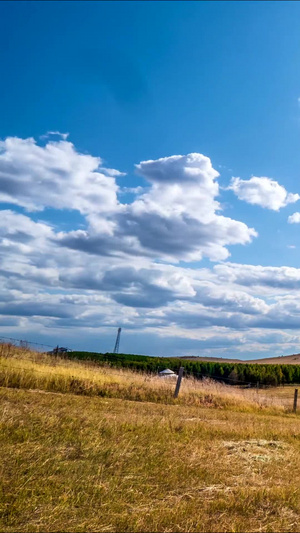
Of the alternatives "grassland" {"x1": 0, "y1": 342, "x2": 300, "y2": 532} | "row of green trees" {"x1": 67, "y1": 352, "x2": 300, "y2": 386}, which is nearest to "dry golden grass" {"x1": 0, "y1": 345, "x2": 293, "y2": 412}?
"grassland" {"x1": 0, "y1": 342, "x2": 300, "y2": 532}

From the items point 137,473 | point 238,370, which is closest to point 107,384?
point 137,473

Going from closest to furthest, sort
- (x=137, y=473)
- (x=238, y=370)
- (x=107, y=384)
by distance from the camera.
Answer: (x=137, y=473) < (x=107, y=384) < (x=238, y=370)

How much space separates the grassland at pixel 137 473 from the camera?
503 centimetres

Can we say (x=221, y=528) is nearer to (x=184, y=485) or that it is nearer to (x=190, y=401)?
(x=184, y=485)

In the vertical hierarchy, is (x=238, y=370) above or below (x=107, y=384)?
below

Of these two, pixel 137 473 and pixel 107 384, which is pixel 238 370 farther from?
pixel 137 473

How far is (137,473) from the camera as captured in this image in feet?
21.8

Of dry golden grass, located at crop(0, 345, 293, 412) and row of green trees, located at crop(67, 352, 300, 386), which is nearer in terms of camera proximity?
dry golden grass, located at crop(0, 345, 293, 412)

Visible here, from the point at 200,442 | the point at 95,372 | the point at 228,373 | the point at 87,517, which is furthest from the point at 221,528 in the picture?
the point at 228,373

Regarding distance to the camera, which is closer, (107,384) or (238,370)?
(107,384)

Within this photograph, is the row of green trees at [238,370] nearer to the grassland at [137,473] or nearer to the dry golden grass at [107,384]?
the dry golden grass at [107,384]

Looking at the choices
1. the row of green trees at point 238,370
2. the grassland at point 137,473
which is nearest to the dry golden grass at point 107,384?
the grassland at point 137,473

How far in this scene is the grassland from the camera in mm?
5027

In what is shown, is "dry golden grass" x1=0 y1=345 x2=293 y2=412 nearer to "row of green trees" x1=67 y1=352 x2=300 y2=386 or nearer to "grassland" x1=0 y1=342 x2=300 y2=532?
"grassland" x1=0 y1=342 x2=300 y2=532
